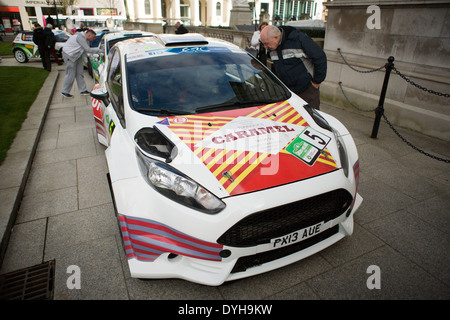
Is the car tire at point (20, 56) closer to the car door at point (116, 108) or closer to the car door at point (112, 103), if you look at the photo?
the car door at point (112, 103)

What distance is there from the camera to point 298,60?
4.27m

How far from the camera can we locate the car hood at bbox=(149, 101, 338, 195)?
2.22 m

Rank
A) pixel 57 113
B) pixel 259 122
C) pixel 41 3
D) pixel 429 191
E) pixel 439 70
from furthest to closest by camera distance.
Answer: pixel 41 3
pixel 57 113
pixel 439 70
pixel 429 191
pixel 259 122

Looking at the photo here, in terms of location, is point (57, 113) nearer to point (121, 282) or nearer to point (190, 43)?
point (190, 43)

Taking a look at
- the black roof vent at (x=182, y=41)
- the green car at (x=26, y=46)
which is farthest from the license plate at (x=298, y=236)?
the green car at (x=26, y=46)

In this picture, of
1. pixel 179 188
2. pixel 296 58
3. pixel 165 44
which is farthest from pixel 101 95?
pixel 296 58

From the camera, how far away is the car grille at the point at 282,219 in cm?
206

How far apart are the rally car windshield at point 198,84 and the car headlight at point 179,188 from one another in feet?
2.33

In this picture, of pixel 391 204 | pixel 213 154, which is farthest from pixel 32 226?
pixel 391 204

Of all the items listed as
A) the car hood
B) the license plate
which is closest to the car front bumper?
the license plate

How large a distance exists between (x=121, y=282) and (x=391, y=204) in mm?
2921

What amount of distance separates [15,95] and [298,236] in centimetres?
919
